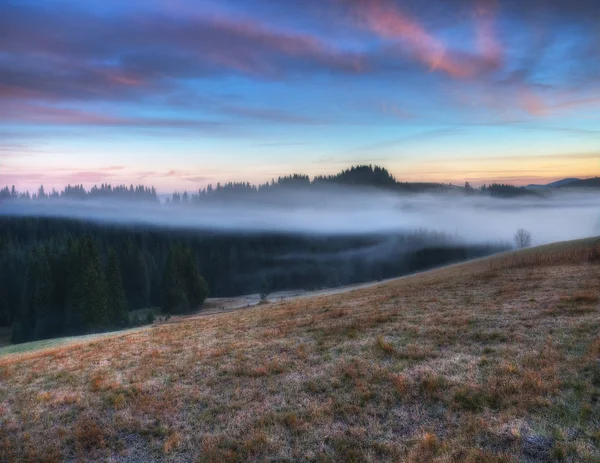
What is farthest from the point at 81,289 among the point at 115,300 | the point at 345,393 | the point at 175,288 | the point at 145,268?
the point at 345,393

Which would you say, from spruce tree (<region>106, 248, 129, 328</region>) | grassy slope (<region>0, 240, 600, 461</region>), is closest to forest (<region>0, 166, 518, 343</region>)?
spruce tree (<region>106, 248, 129, 328</region>)

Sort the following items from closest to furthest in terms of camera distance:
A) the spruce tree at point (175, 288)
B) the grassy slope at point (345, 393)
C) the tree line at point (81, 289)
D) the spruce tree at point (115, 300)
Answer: the grassy slope at point (345, 393) → the tree line at point (81, 289) → the spruce tree at point (115, 300) → the spruce tree at point (175, 288)

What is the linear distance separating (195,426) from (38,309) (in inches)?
3263

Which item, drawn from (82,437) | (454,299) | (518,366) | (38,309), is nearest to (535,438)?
(518,366)

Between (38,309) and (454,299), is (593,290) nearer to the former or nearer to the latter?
(454,299)

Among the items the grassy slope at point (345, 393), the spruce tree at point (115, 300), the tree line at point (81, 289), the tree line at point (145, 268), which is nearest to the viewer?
the grassy slope at point (345, 393)

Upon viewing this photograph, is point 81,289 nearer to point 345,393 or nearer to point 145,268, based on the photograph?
point 145,268

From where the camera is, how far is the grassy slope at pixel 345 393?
818 cm

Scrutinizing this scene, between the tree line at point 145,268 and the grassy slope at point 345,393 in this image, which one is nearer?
the grassy slope at point 345,393

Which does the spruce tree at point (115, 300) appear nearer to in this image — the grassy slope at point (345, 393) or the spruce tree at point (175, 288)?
the spruce tree at point (175, 288)

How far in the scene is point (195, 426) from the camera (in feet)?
32.6

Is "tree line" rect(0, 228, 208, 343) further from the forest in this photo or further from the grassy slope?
the grassy slope

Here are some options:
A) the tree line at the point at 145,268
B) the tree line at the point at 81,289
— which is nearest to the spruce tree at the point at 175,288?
the tree line at the point at 81,289

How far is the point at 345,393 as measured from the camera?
1062cm
